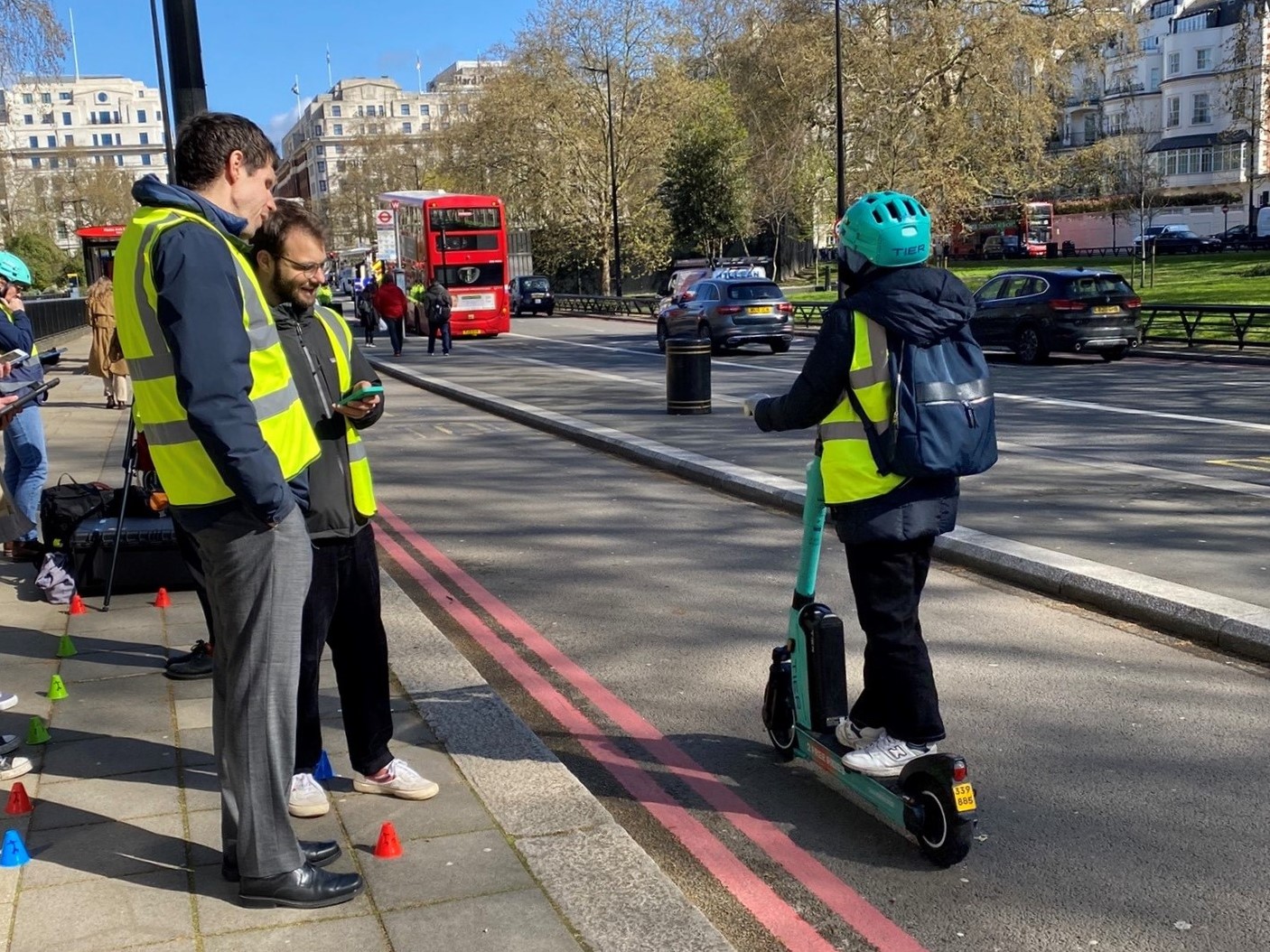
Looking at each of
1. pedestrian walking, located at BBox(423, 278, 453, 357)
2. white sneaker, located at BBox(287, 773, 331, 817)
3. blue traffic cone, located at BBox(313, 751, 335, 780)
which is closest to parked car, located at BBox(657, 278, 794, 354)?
pedestrian walking, located at BBox(423, 278, 453, 357)

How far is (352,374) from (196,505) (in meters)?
1.03

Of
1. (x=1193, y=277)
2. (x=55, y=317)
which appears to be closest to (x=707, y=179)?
(x=1193, y=277)

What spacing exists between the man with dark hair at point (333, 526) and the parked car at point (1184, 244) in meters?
65.8

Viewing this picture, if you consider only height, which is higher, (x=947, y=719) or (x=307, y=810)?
(x=307, y=810)

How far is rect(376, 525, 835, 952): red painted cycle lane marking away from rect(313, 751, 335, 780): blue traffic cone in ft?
3.30

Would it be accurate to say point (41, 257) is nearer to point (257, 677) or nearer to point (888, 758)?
point (257, 677)

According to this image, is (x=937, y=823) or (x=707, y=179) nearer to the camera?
(x=937, y=823)

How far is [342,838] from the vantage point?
12.3ft

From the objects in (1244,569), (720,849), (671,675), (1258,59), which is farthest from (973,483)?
(1258,59)

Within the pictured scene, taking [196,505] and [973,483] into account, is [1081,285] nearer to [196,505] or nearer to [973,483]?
[973,483]

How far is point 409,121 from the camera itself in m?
Result: 179

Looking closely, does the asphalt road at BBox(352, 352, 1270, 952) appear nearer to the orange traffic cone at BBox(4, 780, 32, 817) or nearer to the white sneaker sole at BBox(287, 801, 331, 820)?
the white sneaker sole at BBox(287, 801, 331, 820)

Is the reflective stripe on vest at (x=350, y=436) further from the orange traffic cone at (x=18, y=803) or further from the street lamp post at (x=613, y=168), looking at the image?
the street lamp post at (x=613, y=168)

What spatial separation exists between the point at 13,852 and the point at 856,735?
2.54 meters
